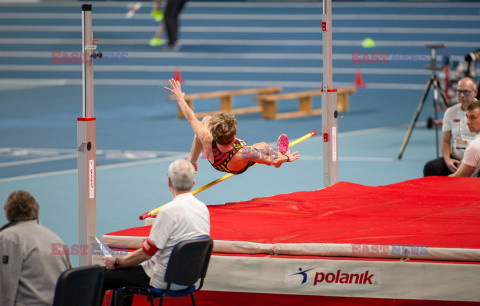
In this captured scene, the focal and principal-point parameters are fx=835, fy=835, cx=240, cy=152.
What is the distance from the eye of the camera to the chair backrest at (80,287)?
13.8 feet

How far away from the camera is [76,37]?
2502cm

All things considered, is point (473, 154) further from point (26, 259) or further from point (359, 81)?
point (359, 81)

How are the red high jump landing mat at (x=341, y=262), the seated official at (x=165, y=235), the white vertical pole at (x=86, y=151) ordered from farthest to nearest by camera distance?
the white vertical pole at (x=86, y=151) → the red high jump landing mat at (x=341, y=262) → the seated official at (x=165, y=235)

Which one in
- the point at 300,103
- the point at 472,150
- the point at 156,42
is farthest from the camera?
the point at 156,42

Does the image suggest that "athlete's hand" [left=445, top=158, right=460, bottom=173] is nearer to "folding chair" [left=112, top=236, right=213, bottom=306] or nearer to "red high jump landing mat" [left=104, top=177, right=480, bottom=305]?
"red high jump landing mat" [left=104, top=177, right=480, bottom=305]

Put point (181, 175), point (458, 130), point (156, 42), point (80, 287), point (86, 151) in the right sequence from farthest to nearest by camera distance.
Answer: point (156, 42), point (458, 130), point (86, 151), point (181, 175), point (80, 287)

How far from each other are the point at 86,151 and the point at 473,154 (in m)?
3.68

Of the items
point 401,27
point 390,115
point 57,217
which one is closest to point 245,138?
point 390,115

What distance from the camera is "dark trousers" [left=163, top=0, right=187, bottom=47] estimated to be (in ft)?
71.3

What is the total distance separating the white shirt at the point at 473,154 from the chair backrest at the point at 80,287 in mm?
4153

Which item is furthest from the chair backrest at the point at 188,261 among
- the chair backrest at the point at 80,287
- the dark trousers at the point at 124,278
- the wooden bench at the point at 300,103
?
the wooden bench at the point at 300,103

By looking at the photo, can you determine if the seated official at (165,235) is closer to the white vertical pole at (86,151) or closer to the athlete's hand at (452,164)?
the white vertical pole at (86,151)

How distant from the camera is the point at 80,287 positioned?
4.32m

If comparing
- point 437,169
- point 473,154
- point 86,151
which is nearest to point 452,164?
point 437,169
